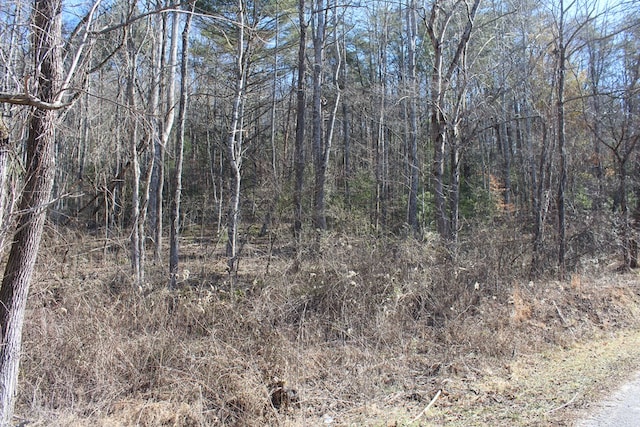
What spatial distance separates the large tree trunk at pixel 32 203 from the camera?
4.78m

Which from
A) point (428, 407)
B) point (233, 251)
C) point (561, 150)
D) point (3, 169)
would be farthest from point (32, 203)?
point (561, 150)

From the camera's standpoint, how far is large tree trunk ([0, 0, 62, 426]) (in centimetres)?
478

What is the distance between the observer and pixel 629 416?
4.86 metres

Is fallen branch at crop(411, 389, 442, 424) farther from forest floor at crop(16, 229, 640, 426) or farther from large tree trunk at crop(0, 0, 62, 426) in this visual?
large tree trunk at crop(0, 0, 62, 426)

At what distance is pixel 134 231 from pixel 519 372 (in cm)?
829

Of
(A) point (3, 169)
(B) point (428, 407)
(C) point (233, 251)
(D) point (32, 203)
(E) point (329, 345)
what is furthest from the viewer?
(C) point (233, 251)

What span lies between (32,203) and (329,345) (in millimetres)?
4475

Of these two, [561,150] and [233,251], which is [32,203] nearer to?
[233,251]

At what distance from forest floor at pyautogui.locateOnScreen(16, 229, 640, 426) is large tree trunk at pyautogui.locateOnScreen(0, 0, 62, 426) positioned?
0.62 m

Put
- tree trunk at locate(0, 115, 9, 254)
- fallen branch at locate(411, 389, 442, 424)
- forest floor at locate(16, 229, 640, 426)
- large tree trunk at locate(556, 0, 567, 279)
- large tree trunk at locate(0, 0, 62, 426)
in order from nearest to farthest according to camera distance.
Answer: tree trunk at locate(0, 115, 9, 254)
large tree trunk at locate(0, 0, 62, 426)
fallen branch at locate(411, 389, 442, 424)
forest floor at locate(16, 229, 640, 426)
large tree trunk at locate(556, 0, 567, 279)

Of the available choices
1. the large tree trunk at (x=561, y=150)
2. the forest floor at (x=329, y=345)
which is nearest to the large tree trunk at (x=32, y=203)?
the forest floor at (x=329, y=345)

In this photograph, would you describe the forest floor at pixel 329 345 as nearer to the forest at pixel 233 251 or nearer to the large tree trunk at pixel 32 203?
the forest at pixel 233 251

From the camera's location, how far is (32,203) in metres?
5.07

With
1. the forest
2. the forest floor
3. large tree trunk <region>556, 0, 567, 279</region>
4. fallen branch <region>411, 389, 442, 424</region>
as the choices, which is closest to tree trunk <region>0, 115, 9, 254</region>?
the forest
